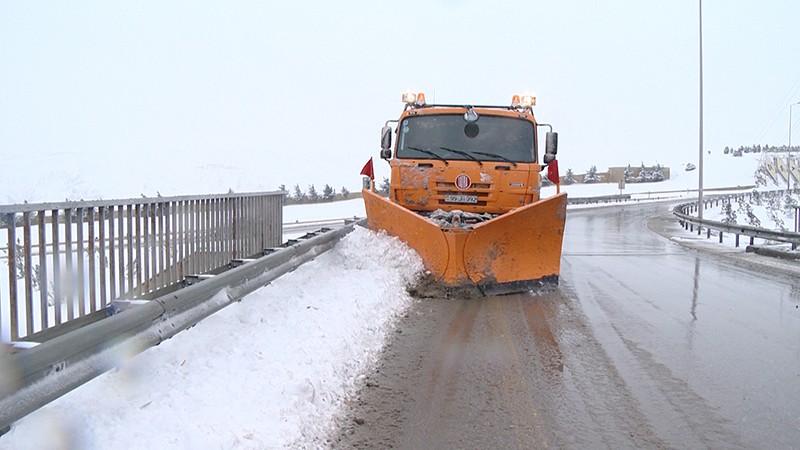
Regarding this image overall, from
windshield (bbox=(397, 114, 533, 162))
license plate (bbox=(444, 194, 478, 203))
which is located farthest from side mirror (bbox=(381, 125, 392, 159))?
license plate (bbox=(444, 194, 478, 203))

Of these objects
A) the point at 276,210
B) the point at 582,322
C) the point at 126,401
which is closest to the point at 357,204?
the point at 276,210

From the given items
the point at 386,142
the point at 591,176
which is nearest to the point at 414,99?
the point at 386,142

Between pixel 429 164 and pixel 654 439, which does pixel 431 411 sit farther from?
pixel 429 164

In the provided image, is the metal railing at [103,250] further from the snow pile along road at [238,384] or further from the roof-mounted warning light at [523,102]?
the roof-mounted warning light at [523,102]

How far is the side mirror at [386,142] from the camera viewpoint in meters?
9.61

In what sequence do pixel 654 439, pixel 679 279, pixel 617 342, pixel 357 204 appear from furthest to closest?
pixel 357 204 < pixel 679 279 < pixel 617 342 < pixel 654 439

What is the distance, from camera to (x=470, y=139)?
9.29m

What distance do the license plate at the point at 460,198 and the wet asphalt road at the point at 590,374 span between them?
1761 millimetres

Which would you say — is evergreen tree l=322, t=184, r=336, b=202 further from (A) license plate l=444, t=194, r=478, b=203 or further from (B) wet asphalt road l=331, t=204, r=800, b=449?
(B) wet asphalt road l=331, t=204, r=800, b=449

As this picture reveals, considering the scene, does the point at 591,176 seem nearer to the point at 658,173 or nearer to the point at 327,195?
the point at 658,173

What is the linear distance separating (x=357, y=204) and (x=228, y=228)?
3645 centimetres

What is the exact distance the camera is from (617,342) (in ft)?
18.7

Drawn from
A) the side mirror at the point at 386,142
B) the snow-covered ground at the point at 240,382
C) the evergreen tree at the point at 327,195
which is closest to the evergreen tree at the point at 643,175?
the evergreen tree at the point at 327,195

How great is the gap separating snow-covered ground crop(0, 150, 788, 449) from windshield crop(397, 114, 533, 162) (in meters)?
3.30
